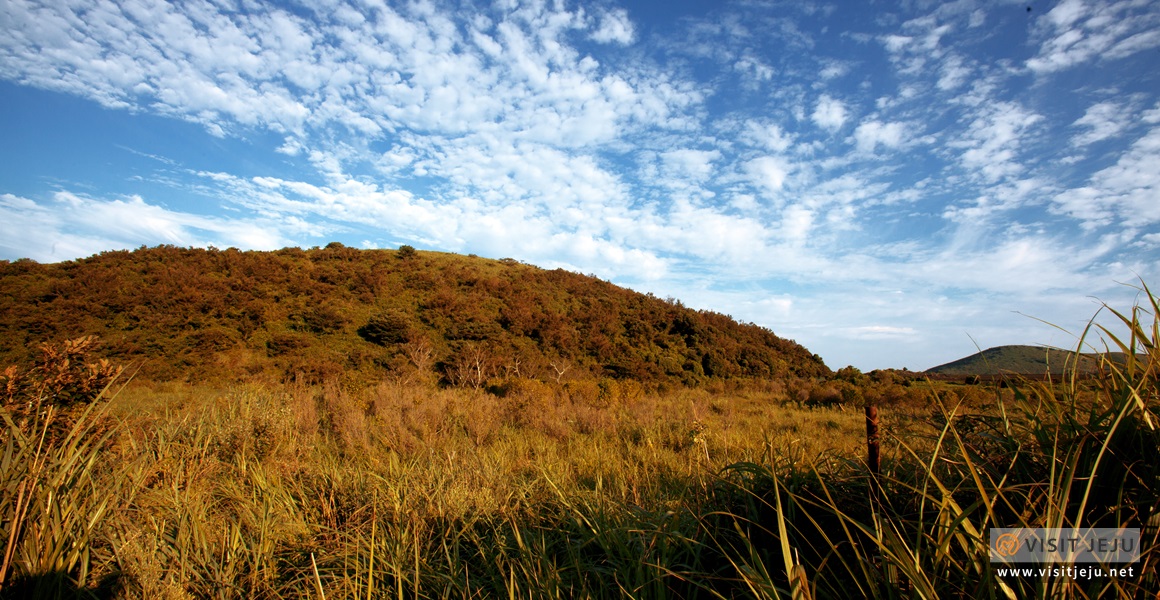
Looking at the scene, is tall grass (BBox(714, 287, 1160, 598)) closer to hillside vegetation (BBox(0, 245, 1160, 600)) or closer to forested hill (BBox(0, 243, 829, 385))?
hillside vegetation (BBox(0, 245, 1160, 600))

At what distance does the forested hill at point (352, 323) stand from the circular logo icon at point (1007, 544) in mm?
18455

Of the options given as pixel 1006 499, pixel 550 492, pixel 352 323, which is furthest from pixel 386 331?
pixel 1006 499

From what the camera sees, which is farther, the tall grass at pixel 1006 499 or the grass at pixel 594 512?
the grass at pixel 594 512

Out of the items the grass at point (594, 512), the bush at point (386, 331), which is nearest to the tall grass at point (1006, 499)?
the grass at point (594, 512)

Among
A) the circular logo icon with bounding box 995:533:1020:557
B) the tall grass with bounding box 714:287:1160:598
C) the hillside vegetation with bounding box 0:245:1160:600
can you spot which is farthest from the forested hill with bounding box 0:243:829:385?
the circular logo icon with bounding box 995:533:1020:557

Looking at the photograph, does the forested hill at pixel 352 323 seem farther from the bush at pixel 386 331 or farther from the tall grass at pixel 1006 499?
the tall grass at pixel 1006 499

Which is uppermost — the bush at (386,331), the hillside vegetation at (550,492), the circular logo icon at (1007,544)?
the bush at (386,331)

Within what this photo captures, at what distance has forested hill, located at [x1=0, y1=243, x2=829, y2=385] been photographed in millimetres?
20953

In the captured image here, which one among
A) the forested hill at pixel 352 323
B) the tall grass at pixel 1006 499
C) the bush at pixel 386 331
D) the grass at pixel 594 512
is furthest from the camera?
the bush at pixel 386 331

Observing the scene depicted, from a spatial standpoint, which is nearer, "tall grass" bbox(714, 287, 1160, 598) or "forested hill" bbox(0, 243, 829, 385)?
"tall grass" bbox(714, 287, 1160, 598)

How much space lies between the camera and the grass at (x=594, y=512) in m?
1.40

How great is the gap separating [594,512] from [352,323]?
88.7 feet

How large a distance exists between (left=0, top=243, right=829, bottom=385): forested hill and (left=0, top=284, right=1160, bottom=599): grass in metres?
14.3

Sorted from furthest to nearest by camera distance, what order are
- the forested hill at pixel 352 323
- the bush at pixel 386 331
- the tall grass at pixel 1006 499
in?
the bush at pixel 386 331 → the forested hill at pixel 352 323 → the tall grass at pixel 1006 499
